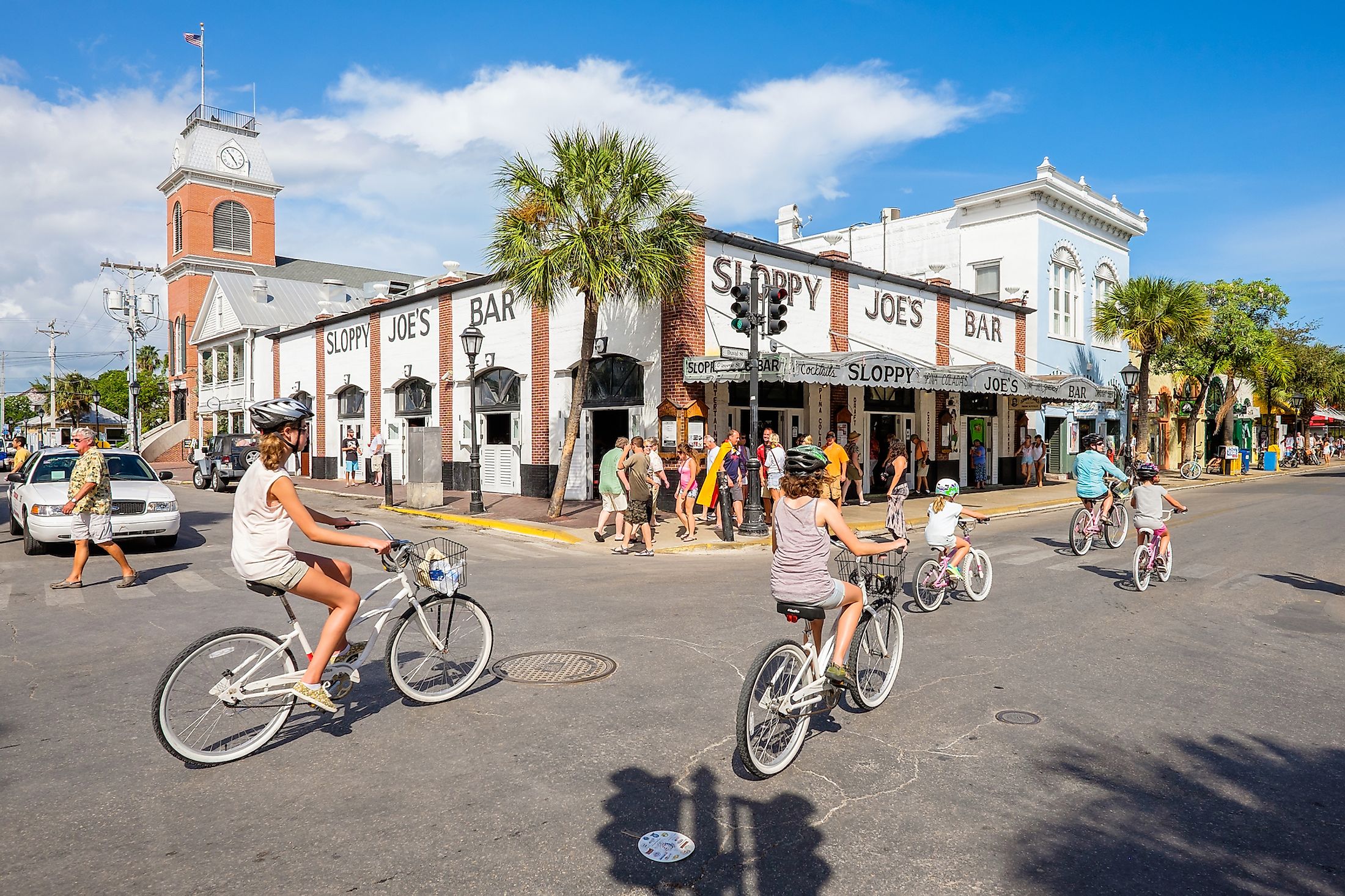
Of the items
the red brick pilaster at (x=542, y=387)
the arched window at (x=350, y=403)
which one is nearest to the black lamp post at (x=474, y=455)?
the red brick pilaster at (x=542, y=387)

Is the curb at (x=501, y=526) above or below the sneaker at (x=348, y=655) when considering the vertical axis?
below

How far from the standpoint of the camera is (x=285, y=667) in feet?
15.7

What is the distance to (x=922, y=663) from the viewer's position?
258 inches

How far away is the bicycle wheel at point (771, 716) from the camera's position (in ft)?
13.7

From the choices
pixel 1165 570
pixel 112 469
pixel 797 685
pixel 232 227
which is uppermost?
pixel 232 227

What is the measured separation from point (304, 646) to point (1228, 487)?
32.1m

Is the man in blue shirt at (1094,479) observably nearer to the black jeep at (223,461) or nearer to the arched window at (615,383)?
the arched window at (615,383)

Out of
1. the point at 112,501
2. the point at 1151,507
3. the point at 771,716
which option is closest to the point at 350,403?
the point at 112,501

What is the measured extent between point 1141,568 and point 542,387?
48.9 feet

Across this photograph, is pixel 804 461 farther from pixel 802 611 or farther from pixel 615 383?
pixel 615 383

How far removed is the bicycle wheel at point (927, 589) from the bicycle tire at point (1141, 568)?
Answer: 278cm

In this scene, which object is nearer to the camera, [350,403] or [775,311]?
[775,311]

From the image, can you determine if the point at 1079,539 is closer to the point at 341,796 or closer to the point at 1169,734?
the point at 1169,734

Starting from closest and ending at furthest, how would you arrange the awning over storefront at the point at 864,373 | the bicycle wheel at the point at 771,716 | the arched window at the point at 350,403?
the bicycle wheel at the point at 771,716 → the awning over storefront at the point at 864,373 → the arched window at the point at 350,403
